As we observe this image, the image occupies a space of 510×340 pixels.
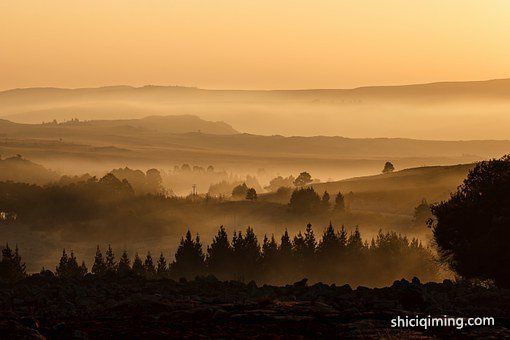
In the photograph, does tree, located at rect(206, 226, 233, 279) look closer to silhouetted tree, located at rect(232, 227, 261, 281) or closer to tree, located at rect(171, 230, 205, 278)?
silhouetted tree, located at rect(232, 227, 261, 281)

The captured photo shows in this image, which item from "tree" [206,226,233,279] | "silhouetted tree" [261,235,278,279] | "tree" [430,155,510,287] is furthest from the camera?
"silhouetted tree" [261,235,278,279]

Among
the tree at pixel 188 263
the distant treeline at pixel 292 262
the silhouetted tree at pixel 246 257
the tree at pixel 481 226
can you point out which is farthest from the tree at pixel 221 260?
the tree at pixel 481 226

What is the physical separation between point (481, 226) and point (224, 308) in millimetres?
34319

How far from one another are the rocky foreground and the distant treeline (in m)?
107

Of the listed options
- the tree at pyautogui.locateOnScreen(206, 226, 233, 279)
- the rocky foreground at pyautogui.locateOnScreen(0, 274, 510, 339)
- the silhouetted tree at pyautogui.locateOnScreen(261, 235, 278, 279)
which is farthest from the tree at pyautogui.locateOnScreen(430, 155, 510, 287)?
the silhouetted tree at pyautogui.locateOnScreen(261, 235, 278, 279)

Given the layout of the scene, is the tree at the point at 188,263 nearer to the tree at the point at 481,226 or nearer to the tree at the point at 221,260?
the tree at the point at 221,260

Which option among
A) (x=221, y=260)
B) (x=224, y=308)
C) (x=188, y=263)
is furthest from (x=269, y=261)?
(x=224, y=308)

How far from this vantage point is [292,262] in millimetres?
178500

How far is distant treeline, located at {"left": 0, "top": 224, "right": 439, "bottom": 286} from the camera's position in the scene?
559ft

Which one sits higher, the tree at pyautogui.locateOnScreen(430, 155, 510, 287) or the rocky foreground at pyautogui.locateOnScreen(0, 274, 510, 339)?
the tree at pyautogui.locateOnScreen(430, 155, 510, 287)

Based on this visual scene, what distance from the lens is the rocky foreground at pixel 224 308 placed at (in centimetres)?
3941

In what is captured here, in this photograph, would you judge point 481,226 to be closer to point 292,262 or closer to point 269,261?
point 269,261

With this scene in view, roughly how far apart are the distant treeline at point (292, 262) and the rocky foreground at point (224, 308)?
107 m

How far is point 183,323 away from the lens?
41188 millimetres
